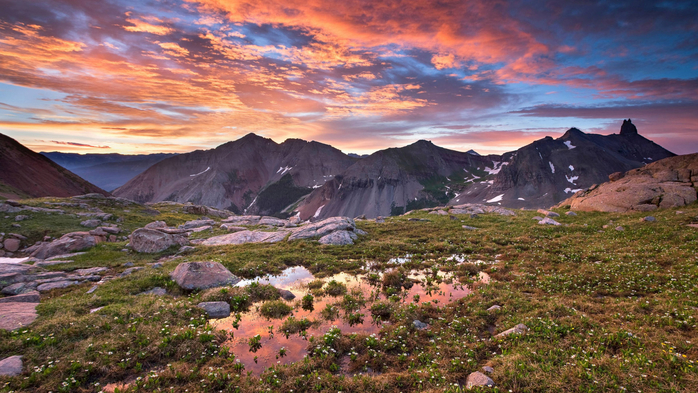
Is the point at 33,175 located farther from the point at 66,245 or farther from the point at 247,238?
the point at 247,238

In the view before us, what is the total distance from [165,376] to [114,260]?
20219 millimetres

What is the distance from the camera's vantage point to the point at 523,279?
1647 centimetres

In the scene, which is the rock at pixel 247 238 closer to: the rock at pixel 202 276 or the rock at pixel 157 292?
the rock at pixel 202 276

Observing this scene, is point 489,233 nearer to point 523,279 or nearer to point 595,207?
point 523,279

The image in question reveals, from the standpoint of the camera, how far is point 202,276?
55.1 feet

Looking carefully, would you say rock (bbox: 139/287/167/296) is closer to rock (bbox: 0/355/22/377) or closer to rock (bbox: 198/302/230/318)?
rock (bbox: 198/302/230/318)

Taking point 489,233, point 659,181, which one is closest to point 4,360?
point 489,233

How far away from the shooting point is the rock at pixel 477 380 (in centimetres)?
797

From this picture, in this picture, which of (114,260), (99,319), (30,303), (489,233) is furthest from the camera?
(489,233)

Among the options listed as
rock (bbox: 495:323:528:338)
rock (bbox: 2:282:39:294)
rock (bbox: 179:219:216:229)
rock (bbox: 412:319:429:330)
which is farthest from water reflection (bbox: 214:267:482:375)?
rock (bbox: 179:219:216:229)

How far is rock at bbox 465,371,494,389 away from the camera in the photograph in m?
7.97

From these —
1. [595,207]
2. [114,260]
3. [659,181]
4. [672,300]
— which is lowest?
[114,260]

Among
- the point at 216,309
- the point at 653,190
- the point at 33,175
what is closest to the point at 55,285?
the point at 216,309

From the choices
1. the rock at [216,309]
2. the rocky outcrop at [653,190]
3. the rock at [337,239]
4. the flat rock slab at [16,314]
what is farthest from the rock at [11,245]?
the rocky outcrop at [653,190]
